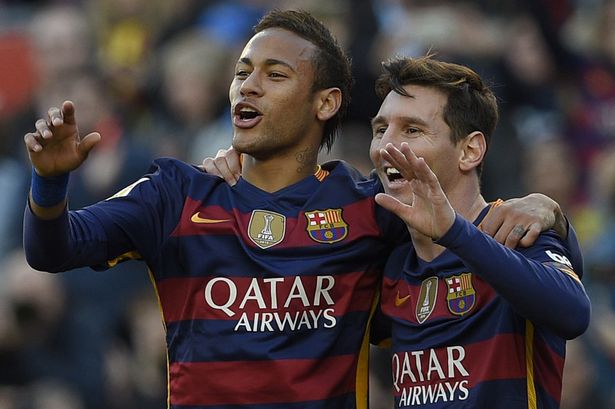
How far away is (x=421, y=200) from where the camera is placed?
4660mm

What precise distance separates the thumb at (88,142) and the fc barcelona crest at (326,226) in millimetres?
937

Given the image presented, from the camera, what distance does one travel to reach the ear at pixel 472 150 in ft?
17.3

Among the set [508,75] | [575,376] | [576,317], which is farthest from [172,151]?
[576,317]

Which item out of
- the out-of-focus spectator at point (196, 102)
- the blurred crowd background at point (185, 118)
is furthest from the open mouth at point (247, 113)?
the out-of-focus spectator at point (196, 102)

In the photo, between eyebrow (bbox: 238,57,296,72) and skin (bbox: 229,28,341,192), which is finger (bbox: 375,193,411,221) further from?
eyebrow (bbox: 238,57,296,72)

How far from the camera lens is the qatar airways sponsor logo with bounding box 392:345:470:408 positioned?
4.91m

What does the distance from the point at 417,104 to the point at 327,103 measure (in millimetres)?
405

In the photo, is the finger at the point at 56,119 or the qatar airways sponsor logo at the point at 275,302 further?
the qatar airways sponsor logo at the point at 275,302

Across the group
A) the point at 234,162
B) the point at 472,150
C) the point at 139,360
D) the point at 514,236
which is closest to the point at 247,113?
the point at 234,162

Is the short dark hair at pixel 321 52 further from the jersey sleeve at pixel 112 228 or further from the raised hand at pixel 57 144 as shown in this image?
the raised hand at pixel 57 144

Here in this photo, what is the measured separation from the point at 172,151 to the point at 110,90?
3.10 feet

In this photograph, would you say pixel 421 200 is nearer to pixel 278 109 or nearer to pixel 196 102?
pixel 278 109

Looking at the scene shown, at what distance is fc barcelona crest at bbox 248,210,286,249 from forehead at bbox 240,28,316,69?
58 cm

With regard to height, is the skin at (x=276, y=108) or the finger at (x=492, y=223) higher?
the skin at (x=276, y=108)
